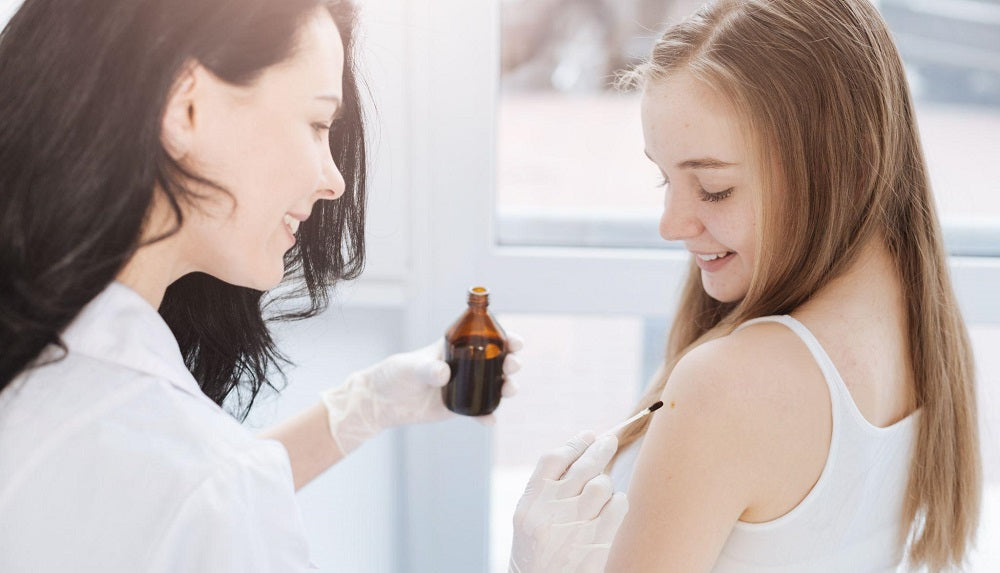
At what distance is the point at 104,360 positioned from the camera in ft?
2.37

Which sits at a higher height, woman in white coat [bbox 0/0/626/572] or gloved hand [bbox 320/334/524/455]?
woman in white coat [bbox 0/0/626/572]

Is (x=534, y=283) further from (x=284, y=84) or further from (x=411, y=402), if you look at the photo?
(x=284, y=84)

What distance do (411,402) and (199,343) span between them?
0.36 metres

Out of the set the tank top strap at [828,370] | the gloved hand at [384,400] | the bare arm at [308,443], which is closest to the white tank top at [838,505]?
the tank top strap at [828,370]

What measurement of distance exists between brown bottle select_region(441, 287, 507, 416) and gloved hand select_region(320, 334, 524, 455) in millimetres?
41

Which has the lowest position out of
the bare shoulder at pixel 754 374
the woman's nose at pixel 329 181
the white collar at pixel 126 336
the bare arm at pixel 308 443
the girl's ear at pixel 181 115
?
the bare arm at pixel 308 443

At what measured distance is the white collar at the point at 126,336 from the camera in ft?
2.37

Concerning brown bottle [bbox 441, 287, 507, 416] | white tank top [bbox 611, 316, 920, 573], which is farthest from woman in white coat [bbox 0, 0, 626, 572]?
white tank top [bbox 611, 316, 920, 573]

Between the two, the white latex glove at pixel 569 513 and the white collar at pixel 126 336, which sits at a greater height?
the white collar at pixel 126 336

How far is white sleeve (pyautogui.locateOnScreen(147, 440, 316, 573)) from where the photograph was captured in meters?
0.67

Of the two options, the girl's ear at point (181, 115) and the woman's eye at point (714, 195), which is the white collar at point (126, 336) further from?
the woman's eye at point (714, 195)

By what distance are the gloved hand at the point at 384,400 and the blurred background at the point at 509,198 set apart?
0.66 feet

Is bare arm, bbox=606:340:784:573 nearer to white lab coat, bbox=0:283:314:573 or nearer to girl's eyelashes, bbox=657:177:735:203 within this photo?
girl's eyelashes, bbox=657:177:735:203

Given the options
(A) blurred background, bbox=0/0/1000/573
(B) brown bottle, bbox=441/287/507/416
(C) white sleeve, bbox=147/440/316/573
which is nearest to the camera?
(C) white sleeve, bbox=147/440/316/573
